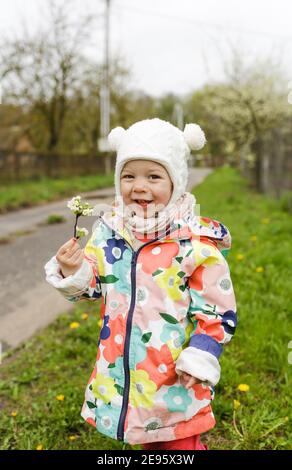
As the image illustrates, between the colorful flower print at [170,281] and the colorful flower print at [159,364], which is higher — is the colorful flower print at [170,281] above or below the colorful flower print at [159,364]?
above

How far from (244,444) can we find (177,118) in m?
33.6

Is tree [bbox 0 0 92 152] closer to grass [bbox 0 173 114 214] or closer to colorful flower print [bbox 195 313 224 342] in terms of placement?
grass [bbox 0 173 114 214]

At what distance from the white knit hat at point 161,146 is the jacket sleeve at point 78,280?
293 mm

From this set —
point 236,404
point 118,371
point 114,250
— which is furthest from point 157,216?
point 236,404

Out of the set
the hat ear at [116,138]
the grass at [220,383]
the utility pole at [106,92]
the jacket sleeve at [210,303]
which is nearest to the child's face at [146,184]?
the hat ear at [116,138]

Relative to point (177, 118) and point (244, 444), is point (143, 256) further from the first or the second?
point (177, 118)

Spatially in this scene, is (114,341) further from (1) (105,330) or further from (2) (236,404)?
(2) (236,404)

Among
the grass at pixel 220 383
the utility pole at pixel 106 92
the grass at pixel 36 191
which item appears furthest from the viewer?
the utility pole at pixel 106 92

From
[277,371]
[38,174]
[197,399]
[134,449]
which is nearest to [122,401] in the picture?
[197,399]

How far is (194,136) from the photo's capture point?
1.83 metres

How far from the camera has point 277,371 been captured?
2771mm

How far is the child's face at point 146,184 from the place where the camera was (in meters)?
1.75

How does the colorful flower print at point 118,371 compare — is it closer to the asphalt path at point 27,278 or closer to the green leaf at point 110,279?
the green leaf at point 110,279

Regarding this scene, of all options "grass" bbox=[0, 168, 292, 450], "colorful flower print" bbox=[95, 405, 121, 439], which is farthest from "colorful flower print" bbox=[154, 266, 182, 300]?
"grass" bbox=[0, 168, 292, 450]
